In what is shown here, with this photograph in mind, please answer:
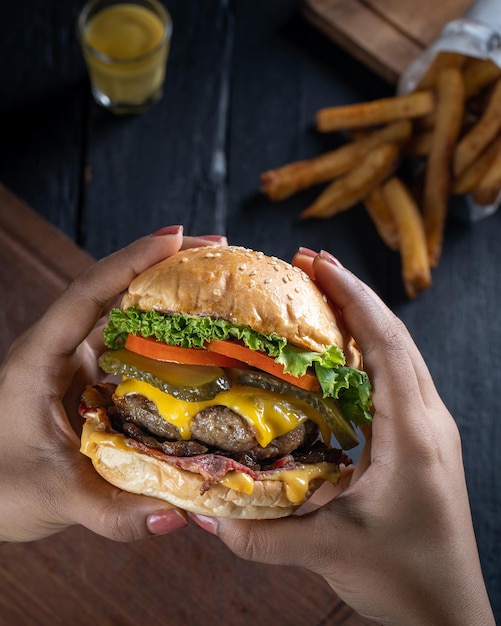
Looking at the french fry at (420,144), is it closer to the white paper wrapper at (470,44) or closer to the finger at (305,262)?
the white paper wrapper at (470,44)

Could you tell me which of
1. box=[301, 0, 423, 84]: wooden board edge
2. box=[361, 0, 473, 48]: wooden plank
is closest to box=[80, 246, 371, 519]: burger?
box=[301, 0, 423, 84]: wooden board edge

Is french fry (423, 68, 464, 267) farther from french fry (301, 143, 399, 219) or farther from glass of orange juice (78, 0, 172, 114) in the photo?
glass of orange juice (78, 0, 172, 114)

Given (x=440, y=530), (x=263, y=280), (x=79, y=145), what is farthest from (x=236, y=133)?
(x=440, y=530)

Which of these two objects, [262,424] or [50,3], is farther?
[50,3]

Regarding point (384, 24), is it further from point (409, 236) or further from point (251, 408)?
point (251, 408)

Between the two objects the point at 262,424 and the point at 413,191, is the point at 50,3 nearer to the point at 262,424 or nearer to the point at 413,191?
the point at 413,191

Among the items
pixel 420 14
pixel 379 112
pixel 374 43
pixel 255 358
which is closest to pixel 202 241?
pixel 255 358
